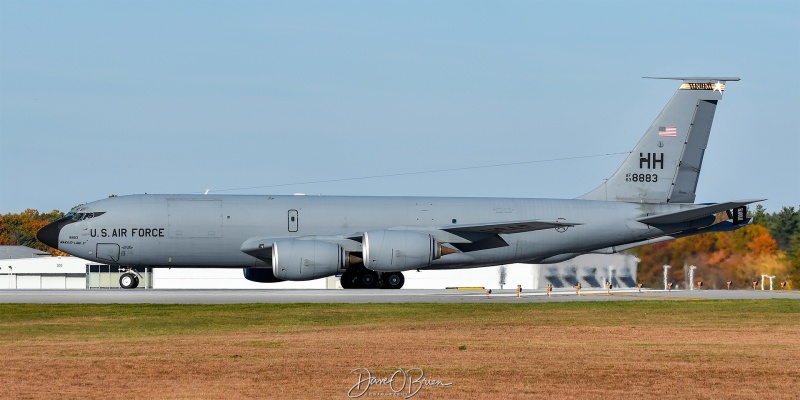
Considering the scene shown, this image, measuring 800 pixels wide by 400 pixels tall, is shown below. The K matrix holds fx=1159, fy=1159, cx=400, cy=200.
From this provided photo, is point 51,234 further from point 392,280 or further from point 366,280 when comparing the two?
point 392,280

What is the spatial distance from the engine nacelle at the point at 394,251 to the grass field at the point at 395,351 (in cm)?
946

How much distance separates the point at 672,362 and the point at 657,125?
2847 centimetres

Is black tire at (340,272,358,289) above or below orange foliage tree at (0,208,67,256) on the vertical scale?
below

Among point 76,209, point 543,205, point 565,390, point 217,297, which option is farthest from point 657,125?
point 565,390

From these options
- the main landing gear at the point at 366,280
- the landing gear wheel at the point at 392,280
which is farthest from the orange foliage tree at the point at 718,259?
the main landing gear at the point at 366,280

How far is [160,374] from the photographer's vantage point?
53.5 feet

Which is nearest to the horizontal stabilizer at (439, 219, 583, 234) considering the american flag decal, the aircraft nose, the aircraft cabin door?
the aircraft cabin door

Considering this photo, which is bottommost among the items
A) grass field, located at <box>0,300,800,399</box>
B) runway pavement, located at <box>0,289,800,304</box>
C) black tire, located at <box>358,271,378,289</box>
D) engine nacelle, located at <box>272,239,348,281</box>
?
grass field, located at <box>0,300,800,399</box>

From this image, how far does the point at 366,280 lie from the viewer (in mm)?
42562

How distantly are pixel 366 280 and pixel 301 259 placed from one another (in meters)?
4.24

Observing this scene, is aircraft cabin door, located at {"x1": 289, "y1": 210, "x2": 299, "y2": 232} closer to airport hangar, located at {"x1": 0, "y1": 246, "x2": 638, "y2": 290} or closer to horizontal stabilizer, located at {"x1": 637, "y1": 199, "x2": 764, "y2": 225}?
airport hangar, located at {"x1": 0, "y1": 246, "x2": 638, "y2": 290}

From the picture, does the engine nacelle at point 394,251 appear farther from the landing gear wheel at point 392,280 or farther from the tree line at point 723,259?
the tree line at point 723,259

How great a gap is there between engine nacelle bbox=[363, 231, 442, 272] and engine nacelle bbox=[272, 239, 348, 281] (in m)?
1.20

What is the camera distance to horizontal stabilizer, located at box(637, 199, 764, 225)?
41.6 m
